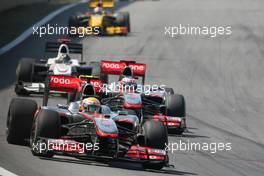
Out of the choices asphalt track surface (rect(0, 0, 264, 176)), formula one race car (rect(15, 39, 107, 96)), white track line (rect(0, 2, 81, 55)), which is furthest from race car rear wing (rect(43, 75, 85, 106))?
white track line (rect(0, 2, 81, 55))

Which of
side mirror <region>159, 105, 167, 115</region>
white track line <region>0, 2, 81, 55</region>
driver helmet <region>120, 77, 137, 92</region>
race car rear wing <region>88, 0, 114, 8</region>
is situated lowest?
side mirror <region>159, 105, 167, 115</region>

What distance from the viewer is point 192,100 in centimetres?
2662

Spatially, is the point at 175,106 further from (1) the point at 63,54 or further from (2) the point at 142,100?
(1) the point at 63,54

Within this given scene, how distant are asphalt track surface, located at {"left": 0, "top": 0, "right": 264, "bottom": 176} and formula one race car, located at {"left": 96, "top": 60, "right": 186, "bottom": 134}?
522 mm

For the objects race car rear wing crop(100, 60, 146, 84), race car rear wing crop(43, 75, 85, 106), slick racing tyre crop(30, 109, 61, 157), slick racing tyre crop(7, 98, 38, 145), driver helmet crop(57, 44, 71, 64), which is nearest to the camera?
slick racing tyre crop(30, 109, 61, 157)

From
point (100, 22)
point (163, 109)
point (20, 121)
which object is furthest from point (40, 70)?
point (100, 22)

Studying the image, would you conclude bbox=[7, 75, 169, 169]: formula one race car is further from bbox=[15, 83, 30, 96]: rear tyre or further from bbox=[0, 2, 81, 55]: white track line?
bbox=[0, 2, 81, 55]: white track line

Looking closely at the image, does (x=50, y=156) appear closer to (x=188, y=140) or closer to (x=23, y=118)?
(x=23, y=118)

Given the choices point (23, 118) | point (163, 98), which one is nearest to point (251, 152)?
point (163, 98)

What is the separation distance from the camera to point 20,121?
15.1m

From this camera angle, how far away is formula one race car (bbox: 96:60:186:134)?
752 inches

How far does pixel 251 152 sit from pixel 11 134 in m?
5.79

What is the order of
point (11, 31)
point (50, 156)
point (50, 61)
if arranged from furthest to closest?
point (11, 31)
point (50, 61)
point (50, 156)

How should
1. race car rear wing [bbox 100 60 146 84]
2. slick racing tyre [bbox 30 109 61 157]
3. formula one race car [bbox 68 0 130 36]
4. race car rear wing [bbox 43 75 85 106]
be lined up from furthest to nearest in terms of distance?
formula one race car [bbox 68 0 130 36] < race car rear wing [bbox 100 60 146 84] < race car rear wing [bbox 43 75 85 106] < slick racing tyre [bbox 30 109 61 157]
